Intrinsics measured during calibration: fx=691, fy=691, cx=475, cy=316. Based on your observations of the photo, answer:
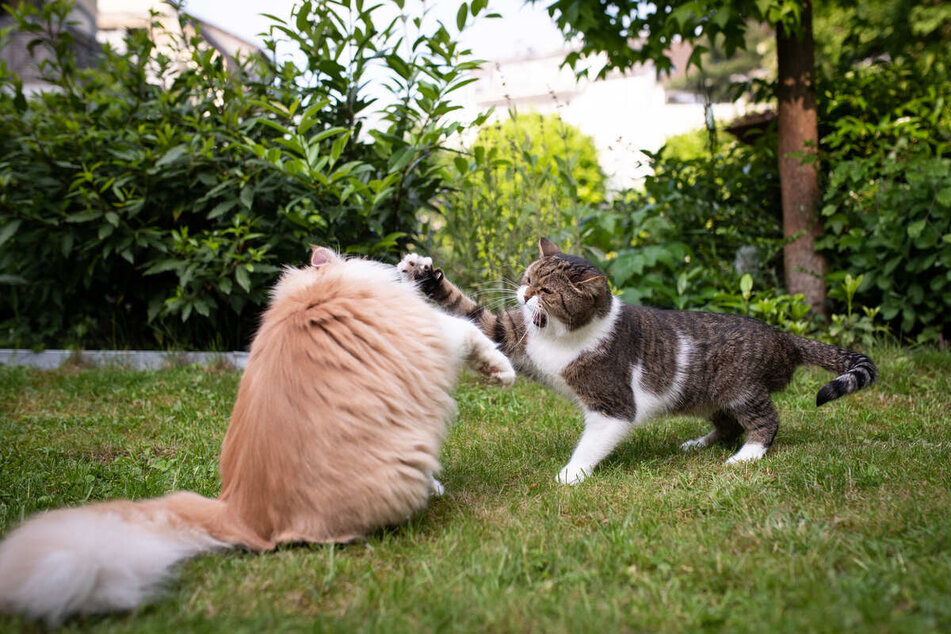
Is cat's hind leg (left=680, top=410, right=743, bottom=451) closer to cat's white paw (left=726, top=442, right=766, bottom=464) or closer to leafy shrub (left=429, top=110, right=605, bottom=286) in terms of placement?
cat's white paw (left=726, top=442, right=766, bottom=464)

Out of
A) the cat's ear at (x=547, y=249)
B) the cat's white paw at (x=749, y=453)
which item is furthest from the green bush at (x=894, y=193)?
the cat's ear at (x=547, y=249)

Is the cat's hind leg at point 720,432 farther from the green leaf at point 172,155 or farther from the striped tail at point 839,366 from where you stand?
the green leaf at point 172,155

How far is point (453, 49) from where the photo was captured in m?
4.38

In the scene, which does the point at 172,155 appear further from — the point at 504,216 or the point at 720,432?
the point at 720,432

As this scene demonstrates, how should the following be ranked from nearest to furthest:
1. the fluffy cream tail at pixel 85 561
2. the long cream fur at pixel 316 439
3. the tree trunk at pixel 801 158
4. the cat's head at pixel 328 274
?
1. the fluffy cream tail at pixel 85 561
2. the long cream fur at pixel 316 439
3. the cat's head at pixel 328 274
4. the tree trunk at pixel 801 158

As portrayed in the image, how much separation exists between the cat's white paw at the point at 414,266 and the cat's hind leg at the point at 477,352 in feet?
1.38

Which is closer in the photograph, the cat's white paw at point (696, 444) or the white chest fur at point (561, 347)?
the white chest fur at point (561, 347)

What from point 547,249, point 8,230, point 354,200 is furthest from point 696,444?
point 8,230

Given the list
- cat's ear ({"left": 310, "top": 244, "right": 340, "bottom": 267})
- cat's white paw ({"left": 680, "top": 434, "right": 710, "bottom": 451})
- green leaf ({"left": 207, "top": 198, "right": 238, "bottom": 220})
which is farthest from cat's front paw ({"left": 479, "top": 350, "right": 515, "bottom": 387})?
green leaf ({"left": 207, "top": 198, "right": 238, "bottom": 220})

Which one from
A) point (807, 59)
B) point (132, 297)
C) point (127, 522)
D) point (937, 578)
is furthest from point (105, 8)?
point (937, 578)

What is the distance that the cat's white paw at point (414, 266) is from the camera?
2.98 meters

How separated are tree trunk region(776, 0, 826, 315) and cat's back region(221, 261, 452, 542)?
4.07 meters

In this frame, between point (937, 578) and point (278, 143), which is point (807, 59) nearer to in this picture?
point (278, 143)

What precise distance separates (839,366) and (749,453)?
2.08 feet
